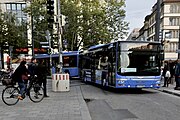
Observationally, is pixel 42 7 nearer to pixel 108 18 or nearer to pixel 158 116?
pixel 108 18

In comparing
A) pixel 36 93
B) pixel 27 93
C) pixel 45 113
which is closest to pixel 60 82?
pixel 36 93

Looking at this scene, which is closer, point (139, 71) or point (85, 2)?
point (139, 71)

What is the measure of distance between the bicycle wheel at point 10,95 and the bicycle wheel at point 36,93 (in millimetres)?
765

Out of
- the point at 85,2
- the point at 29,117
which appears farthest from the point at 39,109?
the point at 85,2

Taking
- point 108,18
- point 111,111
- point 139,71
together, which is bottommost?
point 111,111

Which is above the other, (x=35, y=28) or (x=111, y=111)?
(x=35, y=28)

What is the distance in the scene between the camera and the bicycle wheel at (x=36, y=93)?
11256mm

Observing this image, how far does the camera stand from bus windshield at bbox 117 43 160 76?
1469cm

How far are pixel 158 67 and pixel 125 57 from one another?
6.25ft

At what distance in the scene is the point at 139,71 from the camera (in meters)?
14.8

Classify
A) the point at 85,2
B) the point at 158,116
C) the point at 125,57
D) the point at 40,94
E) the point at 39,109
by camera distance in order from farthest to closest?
the point at 85,2 → the point at 125,57 → the point at 40,94 → the point at 39,109 → the point at 158,116

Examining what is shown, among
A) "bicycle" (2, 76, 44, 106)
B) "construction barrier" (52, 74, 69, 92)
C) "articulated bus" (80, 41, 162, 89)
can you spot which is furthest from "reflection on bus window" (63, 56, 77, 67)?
"bicycle" (2, 76, 44, 106)

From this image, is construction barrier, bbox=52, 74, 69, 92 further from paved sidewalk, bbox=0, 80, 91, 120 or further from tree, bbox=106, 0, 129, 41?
tree, bbox=106, 0, 129, 41

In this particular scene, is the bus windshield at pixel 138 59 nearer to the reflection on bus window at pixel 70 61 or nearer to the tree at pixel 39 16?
the reflection on bus window at pixel 70 61
